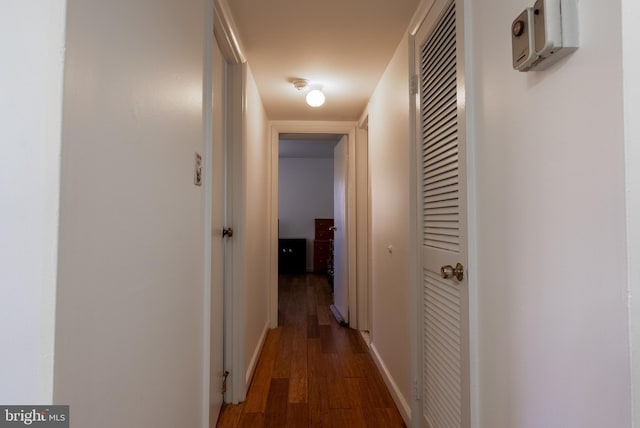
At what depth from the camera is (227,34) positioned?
5.57ft

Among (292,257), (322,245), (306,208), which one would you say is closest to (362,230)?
(322,245)

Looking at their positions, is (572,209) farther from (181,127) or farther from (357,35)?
(357,35)

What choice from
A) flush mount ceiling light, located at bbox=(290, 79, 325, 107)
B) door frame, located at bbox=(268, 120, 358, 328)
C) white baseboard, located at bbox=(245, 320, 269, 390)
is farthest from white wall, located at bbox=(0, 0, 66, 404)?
door frame, located at bbox=(268, 120, 358, 328)

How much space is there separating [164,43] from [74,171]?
0.54 meters

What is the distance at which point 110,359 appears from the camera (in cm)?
66

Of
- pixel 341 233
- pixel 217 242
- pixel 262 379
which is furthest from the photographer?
pixel 341 233

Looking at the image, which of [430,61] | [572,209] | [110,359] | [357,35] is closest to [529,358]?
[572,209]

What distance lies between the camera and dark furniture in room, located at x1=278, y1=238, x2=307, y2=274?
6.76 meters

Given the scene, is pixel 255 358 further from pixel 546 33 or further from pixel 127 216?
pixel 546 33

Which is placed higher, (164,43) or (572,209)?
(164,43)

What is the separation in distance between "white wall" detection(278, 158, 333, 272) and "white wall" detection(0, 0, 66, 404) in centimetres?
661

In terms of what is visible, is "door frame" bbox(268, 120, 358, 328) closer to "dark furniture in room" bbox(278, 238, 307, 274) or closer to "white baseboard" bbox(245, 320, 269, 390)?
"white baseboard" bbox(245, 320, 269, 390)

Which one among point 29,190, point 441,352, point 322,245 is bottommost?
point 441,352

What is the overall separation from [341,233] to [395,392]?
1.94 meters
